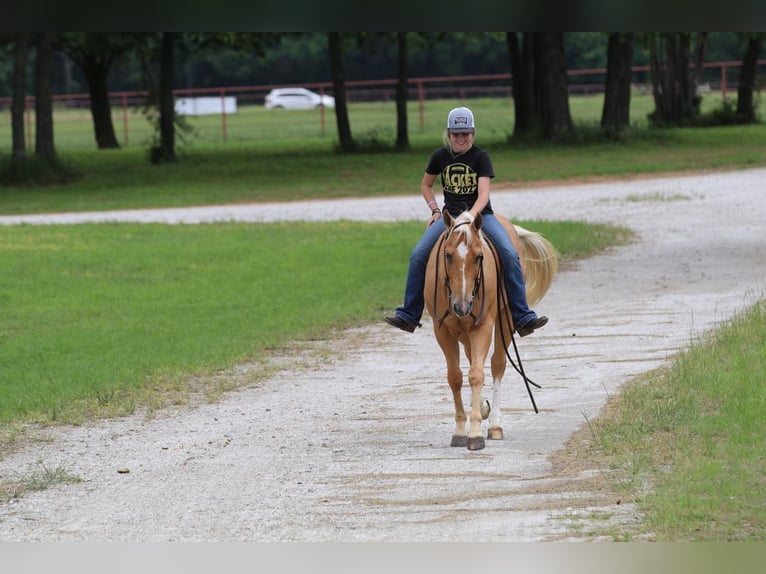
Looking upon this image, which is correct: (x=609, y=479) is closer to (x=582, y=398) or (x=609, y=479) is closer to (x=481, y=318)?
(x=481, y=318)

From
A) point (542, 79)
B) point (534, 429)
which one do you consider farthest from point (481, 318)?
point (542, 79)

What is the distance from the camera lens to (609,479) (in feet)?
29.1

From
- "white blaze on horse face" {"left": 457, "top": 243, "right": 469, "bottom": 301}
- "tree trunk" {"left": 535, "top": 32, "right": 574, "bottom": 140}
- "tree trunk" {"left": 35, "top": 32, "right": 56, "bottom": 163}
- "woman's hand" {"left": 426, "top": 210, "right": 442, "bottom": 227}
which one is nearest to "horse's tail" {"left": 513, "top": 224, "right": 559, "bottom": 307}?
"woman's hand" {"left": 426, "top": 210, "right": 442, "bottom": 227}

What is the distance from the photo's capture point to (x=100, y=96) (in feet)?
180

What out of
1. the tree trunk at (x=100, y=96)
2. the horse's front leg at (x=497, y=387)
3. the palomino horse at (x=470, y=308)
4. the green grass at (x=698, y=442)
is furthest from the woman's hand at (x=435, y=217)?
the tree trunk at (x=100, y=96)

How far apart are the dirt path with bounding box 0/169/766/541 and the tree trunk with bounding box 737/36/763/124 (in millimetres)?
35258

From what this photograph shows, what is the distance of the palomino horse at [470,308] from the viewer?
32.5 feet

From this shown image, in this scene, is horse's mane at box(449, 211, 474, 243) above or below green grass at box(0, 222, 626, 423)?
above

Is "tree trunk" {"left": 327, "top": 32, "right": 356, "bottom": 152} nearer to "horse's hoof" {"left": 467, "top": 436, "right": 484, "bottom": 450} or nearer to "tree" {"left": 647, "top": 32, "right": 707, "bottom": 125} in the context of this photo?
"tree" {"left": 647, "top": 32, "right": 707, "bottom": 125}

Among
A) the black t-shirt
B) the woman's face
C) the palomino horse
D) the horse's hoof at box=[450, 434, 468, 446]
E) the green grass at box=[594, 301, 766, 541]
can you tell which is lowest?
the horse's hoof at box=[450, 434, 468, 446]

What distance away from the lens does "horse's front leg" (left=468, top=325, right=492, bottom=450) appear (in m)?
10.1

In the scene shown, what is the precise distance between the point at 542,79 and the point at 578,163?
589 cm

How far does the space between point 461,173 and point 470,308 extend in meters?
1.09

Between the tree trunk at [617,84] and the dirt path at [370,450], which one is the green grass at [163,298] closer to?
the dirt path at [370,450]
